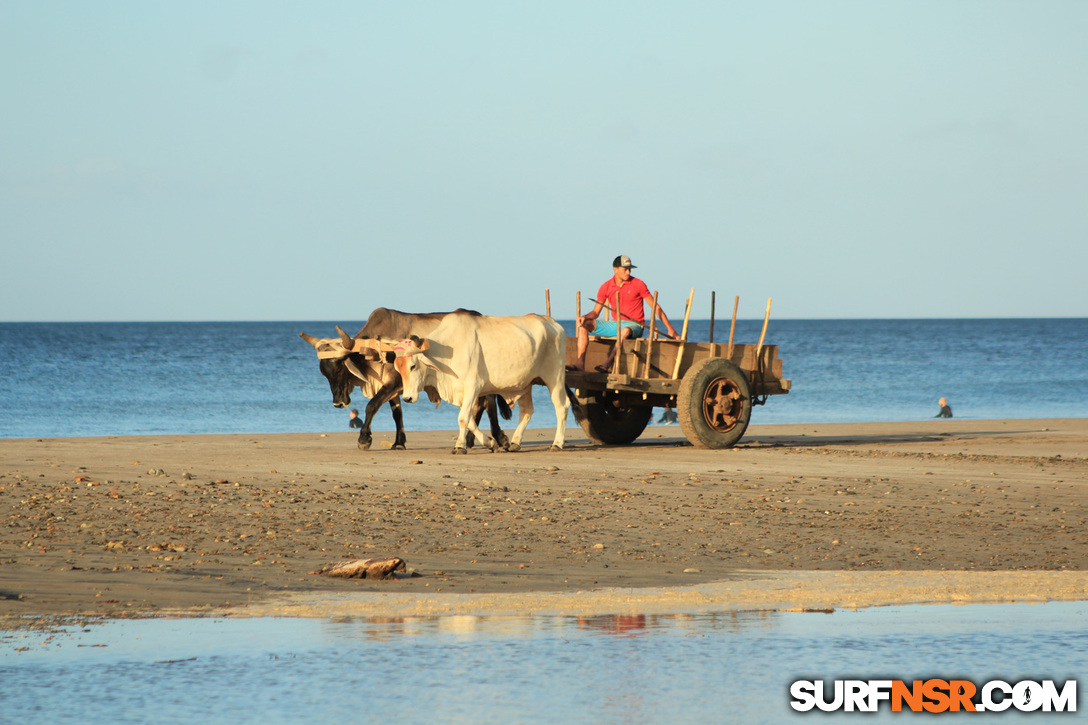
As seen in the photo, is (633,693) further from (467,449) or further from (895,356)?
(895,356)

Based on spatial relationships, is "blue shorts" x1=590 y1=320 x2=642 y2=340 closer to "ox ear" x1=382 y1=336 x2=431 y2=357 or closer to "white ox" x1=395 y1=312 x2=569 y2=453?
"white ox" x1=395 y1=312 x2=569 y2=453

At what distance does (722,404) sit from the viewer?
16969mm

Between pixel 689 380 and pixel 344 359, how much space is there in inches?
168

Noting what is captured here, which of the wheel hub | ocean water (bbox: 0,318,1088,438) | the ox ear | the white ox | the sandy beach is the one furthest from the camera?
ocean water (bbox: 0,318,1088,438)

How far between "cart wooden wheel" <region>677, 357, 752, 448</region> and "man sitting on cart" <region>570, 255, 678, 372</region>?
675mm

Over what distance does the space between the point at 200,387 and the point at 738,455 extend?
3594cm

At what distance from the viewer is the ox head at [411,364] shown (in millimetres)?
15703

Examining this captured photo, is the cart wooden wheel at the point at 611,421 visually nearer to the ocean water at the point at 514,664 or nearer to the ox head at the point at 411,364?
the ox head at the point at 411,364

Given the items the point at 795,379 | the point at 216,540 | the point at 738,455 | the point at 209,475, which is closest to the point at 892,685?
the point at 216,540

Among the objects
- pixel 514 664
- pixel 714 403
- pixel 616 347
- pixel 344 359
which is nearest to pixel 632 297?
pixel 616 347

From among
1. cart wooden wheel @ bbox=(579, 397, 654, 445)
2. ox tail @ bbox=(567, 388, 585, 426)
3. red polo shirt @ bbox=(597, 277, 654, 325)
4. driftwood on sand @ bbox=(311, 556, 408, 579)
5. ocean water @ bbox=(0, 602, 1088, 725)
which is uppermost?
red polo shirt @ bbox=(597, 277, 654, 325)

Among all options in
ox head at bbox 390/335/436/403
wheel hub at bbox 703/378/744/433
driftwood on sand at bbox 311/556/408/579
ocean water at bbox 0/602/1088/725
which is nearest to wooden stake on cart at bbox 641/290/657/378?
wheel hub at bbox 703/378/744/433

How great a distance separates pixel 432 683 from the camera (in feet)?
18.7

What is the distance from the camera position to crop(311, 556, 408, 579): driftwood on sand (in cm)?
814
